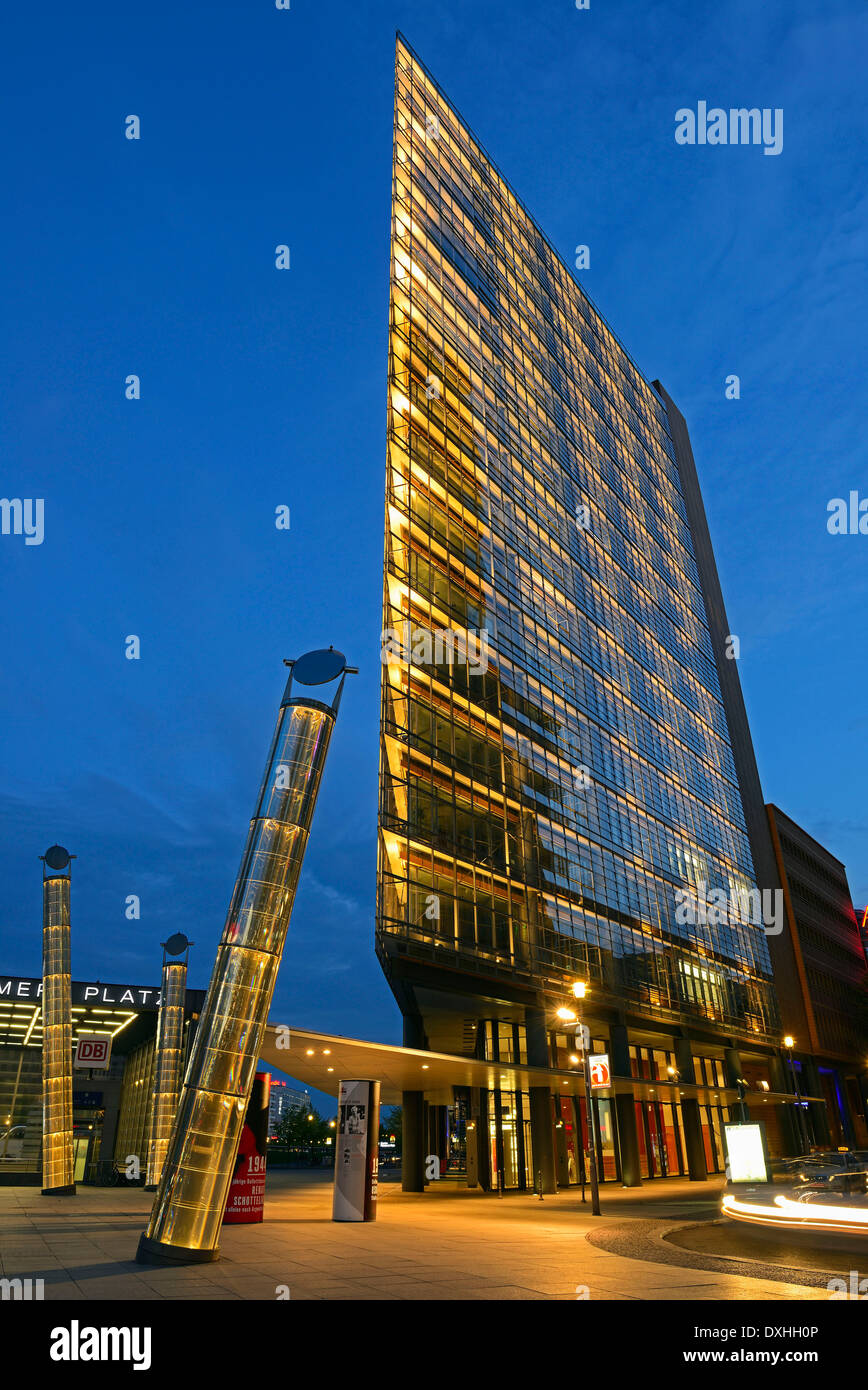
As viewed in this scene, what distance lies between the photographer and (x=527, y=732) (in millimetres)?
44562

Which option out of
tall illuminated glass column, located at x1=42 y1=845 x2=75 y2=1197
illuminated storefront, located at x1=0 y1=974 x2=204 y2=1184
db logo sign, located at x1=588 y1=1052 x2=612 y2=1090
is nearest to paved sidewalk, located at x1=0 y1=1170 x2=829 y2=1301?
db logo sign, located at x1=588 y1=1052 x2=612 y2=1090

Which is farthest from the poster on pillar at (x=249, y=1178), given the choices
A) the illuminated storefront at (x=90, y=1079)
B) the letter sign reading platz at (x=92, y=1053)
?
the illuminated storefront at (x=90, y=1079)

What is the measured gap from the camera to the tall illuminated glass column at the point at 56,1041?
3173 centimetres

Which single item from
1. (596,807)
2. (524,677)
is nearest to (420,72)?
(524,677)

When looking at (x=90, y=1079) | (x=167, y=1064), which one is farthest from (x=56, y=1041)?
(x=90, y=1079)

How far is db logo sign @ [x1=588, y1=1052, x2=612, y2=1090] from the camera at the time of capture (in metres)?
27.5

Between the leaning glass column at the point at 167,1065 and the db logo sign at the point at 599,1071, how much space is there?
1716cm

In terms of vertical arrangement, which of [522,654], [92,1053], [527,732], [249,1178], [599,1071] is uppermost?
[522,654]

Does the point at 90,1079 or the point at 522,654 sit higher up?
the point at 522,654

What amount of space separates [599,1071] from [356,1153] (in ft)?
29.8

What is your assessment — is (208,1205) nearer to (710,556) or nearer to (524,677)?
(524,677)

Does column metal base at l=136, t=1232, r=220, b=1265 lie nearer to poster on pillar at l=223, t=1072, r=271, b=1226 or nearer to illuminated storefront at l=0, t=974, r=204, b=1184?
poster on pillar at l=223, t=1072, r=271, b=1226

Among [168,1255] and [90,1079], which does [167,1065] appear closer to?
[168,1255]

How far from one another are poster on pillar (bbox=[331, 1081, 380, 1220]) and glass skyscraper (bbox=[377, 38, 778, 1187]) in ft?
27.6
